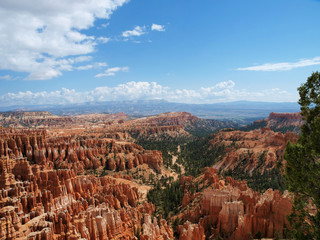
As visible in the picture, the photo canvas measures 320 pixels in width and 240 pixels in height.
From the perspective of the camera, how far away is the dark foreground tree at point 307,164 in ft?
39.1

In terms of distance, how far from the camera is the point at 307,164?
499 inches

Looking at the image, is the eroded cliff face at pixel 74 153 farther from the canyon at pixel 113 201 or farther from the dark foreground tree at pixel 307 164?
the dark foreground tree at pixel 307 164

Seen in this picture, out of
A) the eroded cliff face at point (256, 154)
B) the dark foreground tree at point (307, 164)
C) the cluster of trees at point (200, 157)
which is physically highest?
the dark foreground tree at point (307, 164)

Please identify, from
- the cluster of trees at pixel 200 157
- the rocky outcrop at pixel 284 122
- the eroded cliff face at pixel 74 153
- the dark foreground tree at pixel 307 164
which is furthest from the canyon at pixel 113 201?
the rocky outcrop at pixel 284 122

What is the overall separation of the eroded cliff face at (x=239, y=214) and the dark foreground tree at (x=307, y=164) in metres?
11.1

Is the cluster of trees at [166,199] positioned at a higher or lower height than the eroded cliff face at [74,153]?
lower

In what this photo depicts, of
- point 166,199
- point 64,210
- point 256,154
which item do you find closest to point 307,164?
point 64,210

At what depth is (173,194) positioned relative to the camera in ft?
148

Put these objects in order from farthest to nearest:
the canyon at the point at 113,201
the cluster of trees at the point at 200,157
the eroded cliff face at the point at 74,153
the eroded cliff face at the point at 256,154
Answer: the cluster of trees at the point at 200,157 → the eroded cliff face at the point at 256,154 → the eroded cliff face at the point at 74,153 → the canyon at the point at 113,201

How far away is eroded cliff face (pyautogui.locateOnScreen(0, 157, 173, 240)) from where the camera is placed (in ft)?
67.6

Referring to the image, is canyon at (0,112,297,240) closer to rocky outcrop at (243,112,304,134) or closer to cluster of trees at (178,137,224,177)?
cluster of trees at (178,137,224,177)

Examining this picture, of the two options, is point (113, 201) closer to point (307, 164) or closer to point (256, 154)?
point (307, 164)

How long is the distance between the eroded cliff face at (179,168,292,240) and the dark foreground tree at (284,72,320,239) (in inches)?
435

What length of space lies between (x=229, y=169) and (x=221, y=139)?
34.1 metres
